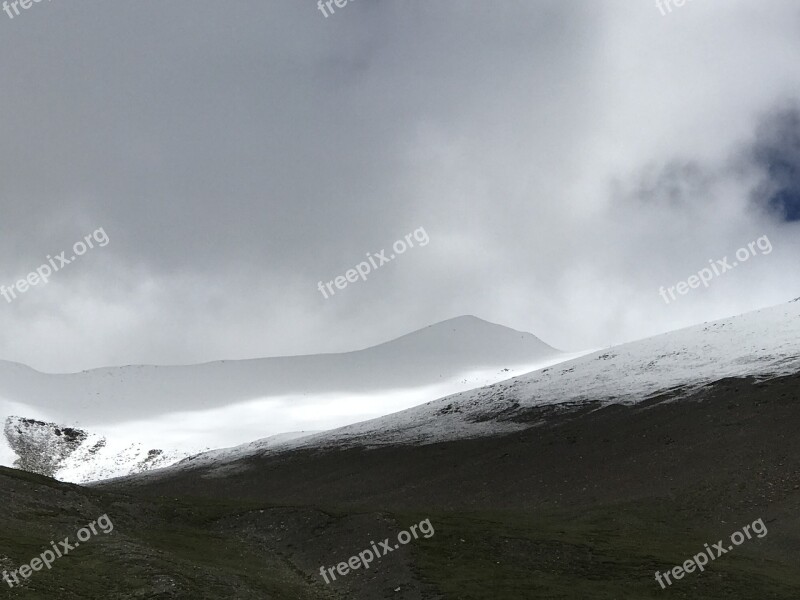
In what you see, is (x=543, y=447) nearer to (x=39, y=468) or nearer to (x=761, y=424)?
(x=761, y=424)

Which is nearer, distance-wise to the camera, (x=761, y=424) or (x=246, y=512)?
(x=246, y=512)

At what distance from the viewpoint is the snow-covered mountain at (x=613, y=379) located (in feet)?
323

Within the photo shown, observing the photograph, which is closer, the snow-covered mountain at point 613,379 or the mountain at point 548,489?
the mountain at point 548,489

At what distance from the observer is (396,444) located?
10150cm

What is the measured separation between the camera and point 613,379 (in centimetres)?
11112

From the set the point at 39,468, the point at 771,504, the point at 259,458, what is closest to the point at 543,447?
the point at 771,504

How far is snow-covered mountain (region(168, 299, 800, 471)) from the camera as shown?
323ft

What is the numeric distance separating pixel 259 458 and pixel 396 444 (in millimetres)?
25109

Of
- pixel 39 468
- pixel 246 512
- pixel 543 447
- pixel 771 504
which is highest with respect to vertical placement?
pixel 39 468

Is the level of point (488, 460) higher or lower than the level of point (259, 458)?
lower

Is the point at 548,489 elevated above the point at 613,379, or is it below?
below

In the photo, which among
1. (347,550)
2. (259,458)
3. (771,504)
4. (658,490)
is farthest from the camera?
(259,458)

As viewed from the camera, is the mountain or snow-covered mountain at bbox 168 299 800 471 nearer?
the mountain

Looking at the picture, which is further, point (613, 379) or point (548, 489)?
point (613, 379)
